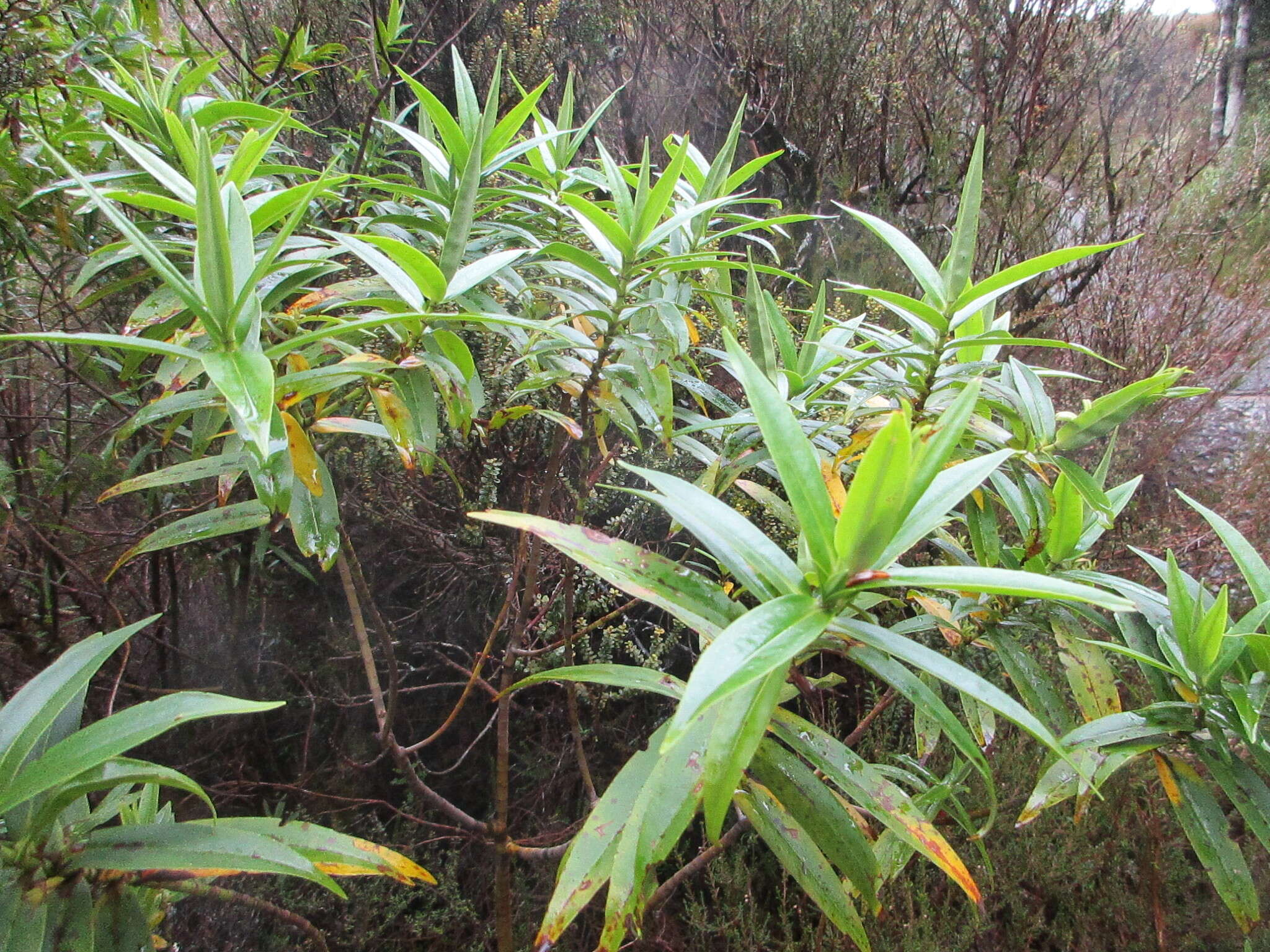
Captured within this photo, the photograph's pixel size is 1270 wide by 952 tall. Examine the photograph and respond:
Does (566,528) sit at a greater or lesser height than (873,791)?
greater

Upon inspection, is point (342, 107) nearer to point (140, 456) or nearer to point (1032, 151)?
point (140, 456)

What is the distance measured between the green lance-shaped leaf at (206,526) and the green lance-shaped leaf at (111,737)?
0.68 ft

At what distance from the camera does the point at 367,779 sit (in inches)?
71.7

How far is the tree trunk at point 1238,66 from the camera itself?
5480mm

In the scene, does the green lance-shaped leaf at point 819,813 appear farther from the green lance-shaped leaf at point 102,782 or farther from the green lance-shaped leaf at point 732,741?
the green lance-shaped leaf at point 102,782

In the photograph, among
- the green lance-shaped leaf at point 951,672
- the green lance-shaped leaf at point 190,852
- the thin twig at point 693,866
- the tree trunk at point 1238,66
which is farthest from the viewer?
the tree trunk at point 1238,66

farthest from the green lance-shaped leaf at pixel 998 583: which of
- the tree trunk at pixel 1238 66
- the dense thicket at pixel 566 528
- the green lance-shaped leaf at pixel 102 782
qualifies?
the tree trunk at pixel 1238 66

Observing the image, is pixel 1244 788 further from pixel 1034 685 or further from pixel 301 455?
pixel 301 455

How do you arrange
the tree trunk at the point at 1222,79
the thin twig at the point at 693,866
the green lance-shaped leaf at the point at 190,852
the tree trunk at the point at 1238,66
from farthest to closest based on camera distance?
the tree trunk at the point at 1238,66, the tree trunk at the point at 1222,79, the thin twig at the point at 693,866, the green lance-shaped leaf at the point at 190,852

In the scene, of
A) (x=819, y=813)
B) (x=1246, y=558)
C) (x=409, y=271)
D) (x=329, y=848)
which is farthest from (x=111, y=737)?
(x=1246, y=558)

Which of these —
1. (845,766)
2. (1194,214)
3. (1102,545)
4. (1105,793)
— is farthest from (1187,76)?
(845,766)

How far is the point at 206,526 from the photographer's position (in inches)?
29.5

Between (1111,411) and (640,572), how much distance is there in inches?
25.2

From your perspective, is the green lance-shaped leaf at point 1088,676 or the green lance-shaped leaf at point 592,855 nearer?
the green lance-shaped leaf at point 592,855
